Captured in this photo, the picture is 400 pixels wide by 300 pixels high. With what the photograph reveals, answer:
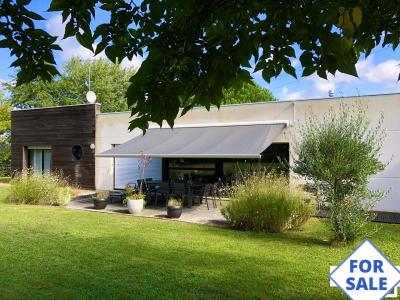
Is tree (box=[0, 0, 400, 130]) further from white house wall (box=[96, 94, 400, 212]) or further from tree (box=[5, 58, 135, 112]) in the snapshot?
tree (box=[5, 58, 135, 112])

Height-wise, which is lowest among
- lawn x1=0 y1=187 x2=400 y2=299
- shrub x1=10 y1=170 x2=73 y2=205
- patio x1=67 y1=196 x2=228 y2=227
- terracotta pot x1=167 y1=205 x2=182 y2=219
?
lawn x1=0 y1=187 x2=400 y2=299

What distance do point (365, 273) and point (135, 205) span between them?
464 inches

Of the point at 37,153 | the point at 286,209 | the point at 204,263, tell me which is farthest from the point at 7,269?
the point at 37,153

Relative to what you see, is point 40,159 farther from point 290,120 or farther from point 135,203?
point 290,120

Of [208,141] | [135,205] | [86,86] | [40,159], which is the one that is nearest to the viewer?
[135,205]

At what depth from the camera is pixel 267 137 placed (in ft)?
51.9

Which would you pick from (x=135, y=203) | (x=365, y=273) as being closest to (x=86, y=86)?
(x=135, y=203)

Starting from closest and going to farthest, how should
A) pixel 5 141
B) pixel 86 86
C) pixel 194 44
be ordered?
1. pixel 194 44
2. pixel 5 141
3. pixel 86 86

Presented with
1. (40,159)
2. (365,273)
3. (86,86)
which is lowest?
(365,273)

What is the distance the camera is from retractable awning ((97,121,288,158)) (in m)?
15.0

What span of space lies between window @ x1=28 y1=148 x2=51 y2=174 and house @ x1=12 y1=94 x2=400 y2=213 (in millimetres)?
41

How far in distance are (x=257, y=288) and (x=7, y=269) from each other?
13.4 ft

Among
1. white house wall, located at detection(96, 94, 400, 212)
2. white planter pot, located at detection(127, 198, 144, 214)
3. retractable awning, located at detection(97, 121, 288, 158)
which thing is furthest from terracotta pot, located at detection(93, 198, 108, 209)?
white house wall, located at detection(96, 94, 400, 212)

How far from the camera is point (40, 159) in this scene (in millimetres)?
26703
